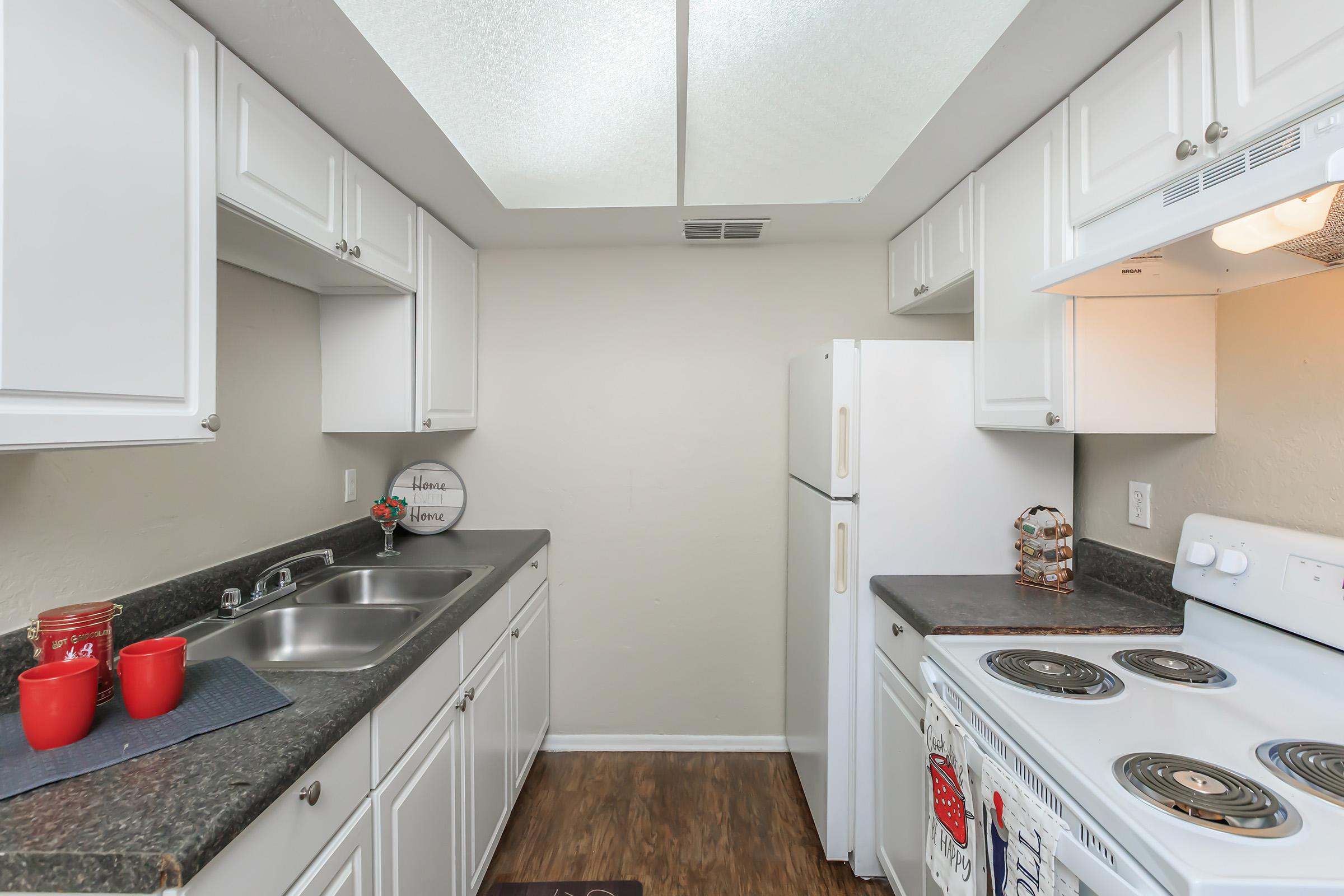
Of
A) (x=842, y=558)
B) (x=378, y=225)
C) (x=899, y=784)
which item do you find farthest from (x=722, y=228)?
(x=899, y=784)

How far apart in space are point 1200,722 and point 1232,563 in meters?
0.49

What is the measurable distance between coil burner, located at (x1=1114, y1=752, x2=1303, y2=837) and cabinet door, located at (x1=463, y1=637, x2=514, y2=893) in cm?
148

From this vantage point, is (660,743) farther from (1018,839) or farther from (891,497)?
(1018,839)

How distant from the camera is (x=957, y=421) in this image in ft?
6.18

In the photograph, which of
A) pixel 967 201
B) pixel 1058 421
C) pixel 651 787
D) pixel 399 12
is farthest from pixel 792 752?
pixel 399 12

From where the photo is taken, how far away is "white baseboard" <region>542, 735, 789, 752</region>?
2.62m

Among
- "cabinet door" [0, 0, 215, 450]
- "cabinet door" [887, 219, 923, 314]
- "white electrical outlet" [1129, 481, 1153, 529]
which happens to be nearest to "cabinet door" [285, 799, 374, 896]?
"cabinet door" [0, 0, 215, 450]

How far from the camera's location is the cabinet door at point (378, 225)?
1.65 metres

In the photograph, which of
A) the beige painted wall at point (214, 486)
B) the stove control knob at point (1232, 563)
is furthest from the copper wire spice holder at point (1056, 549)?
the beige painted wall at point (214, 486)

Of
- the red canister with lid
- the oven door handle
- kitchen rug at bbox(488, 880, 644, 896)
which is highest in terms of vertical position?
the red canister with lid

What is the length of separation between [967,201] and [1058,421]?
819 millimetres

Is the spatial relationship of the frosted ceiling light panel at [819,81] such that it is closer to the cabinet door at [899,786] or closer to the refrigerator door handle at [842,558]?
the refrigerator door handle at [842,558]

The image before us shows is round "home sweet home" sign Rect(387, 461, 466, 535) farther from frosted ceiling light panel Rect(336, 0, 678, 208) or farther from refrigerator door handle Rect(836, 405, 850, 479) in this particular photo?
refrigerator door handle Rect(836, 405, 850, 479)

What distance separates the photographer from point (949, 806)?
1229mm
